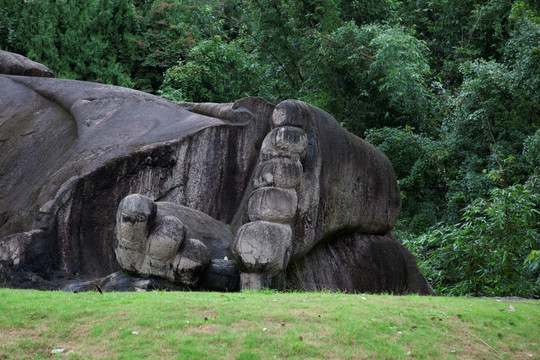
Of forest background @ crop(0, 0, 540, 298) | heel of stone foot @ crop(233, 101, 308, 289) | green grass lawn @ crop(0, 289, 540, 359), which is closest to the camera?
green grass lawn @ crop(0, 289, 540, 359)

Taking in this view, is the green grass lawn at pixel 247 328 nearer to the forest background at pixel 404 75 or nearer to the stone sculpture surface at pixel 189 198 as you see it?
the stone sculpture surface at pixel 189 198

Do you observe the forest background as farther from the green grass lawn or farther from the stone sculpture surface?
the green grass lawn

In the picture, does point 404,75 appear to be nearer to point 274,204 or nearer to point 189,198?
point 189,198

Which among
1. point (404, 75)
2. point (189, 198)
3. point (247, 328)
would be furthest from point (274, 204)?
point (404, 75)

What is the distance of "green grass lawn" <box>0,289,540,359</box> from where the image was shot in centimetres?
485

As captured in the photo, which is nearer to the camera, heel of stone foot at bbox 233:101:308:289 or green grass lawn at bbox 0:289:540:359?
green grass lawn at bbox 0:289:540:359

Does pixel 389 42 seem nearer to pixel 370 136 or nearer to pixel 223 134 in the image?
pixel 370 136

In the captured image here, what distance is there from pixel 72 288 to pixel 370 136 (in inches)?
415

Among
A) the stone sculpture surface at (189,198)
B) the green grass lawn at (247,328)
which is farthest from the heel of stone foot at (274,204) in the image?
the green grass lawn at (247,328)

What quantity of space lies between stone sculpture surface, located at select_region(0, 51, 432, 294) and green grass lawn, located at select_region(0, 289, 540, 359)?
3.13ft

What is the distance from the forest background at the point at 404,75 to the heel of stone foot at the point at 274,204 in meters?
5.04

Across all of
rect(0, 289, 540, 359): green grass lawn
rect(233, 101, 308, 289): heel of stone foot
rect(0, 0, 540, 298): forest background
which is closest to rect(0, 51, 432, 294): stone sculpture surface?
rect(233, 101, 308, 289): heel of stone foot

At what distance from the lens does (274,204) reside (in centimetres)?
750

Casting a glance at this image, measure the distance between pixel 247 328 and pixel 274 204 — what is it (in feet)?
8.13
